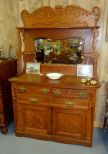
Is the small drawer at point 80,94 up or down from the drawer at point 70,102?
up

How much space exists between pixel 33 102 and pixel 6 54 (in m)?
1.16

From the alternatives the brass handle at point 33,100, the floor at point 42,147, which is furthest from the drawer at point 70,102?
the floor at point 42,147

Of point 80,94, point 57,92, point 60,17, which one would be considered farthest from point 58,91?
point 60,17

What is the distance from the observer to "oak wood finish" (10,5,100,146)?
2211mm

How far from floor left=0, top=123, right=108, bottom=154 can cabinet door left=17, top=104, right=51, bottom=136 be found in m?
0.14

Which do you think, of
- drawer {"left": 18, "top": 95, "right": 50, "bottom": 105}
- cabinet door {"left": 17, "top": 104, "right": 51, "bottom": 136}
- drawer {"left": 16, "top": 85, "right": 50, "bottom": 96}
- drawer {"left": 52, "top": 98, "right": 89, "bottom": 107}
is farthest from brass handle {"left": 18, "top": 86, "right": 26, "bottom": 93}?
drawer {"left": 52, "top": 98, "right": 89, "bottom": 107}

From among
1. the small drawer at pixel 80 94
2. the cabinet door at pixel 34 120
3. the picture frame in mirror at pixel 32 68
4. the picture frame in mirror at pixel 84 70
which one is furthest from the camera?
the picture frame in mirror at pixel 32 68

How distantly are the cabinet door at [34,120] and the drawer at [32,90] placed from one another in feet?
0.64

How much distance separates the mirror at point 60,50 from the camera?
2559 mm

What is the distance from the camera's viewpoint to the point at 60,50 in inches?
103

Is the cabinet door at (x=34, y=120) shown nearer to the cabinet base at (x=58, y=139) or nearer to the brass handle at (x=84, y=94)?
the cabinet base at (x=58, y=139)

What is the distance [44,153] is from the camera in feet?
7.34

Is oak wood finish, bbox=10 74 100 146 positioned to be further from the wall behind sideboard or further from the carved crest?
the carved crest

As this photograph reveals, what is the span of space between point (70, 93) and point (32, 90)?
52cm
